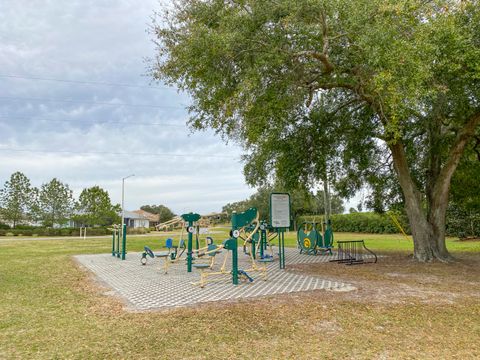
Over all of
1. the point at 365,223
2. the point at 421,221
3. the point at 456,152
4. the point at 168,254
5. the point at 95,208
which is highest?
the point at 456,152

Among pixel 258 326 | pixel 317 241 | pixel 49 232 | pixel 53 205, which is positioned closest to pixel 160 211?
pixel 53 205

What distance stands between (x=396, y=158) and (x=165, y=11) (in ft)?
28.7

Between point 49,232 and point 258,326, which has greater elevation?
point 49,232

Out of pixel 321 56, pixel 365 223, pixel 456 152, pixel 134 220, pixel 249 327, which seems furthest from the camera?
pixel 134 220

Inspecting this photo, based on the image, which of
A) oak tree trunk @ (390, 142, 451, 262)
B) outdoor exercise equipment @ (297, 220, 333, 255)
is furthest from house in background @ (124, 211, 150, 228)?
oak tree trunk @ (390, 142, 451, 262)

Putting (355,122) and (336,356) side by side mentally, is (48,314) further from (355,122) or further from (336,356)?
(355,122)

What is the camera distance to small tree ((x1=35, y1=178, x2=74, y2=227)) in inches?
1983

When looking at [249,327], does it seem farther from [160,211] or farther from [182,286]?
[160,211]

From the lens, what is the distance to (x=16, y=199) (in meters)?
50.5

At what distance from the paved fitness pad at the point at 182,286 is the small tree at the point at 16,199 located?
151 feet

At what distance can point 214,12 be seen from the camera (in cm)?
985

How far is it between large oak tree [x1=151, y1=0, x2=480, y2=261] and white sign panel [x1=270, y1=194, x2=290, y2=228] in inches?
76.6

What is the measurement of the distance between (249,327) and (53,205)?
5253 centimetres

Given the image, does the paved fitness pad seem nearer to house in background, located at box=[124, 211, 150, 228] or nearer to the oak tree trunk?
the oak tree trunk
